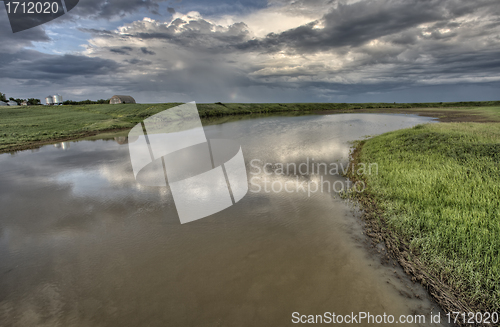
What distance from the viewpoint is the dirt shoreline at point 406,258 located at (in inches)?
176

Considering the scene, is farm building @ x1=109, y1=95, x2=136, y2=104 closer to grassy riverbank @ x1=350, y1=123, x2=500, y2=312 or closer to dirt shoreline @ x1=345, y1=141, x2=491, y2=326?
grassy riverbank @ x1=350, y1=123, x2=500, y2=312

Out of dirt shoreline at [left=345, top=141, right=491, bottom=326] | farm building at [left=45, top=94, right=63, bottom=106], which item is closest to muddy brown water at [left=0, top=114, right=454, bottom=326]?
dirt shoreline at [left=345, top=141, right=491, bottom=326]

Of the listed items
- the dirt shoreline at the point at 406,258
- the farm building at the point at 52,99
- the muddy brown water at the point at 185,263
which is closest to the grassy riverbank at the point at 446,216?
the dirt shoreline at the point at 406,258

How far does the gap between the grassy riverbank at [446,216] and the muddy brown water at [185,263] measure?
0.69 meters

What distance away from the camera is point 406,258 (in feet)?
19.3

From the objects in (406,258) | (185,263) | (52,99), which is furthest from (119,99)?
(406,258)

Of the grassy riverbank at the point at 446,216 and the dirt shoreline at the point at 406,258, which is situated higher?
the grassy riverbank at the point at 446,216

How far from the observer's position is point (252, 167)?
1406 centimetres

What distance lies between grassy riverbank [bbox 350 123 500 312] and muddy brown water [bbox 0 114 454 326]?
27.1 inches

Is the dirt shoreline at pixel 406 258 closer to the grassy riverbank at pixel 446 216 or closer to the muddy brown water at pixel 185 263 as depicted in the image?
the grassy riverbank at pixel 446 216

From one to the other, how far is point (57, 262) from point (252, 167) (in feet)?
32.5

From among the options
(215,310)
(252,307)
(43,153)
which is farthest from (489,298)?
(43,153)

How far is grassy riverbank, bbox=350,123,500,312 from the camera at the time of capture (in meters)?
4.73

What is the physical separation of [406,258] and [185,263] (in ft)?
19.3
